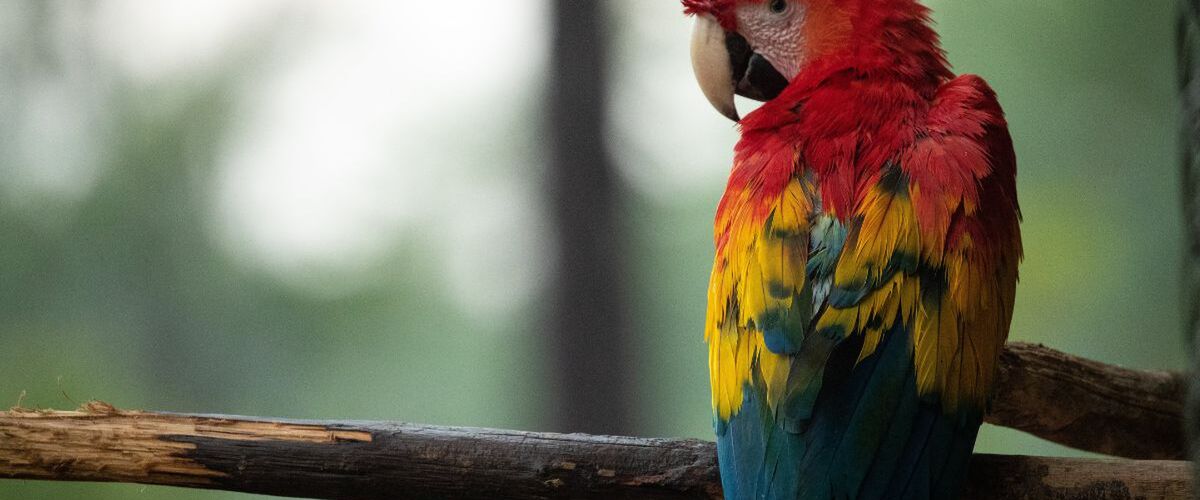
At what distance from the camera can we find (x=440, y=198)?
2.00 m

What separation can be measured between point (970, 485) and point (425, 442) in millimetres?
540

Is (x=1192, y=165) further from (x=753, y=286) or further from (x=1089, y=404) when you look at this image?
(x=1089, y=404)

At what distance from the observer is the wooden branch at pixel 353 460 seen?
91cm

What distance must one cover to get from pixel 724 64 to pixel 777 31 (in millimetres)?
93

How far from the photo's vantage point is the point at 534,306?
77.6 inches

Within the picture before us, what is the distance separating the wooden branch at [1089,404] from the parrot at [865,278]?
0.35m

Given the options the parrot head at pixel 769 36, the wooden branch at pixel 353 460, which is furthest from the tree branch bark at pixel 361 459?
the parrot head at pixel 769 36

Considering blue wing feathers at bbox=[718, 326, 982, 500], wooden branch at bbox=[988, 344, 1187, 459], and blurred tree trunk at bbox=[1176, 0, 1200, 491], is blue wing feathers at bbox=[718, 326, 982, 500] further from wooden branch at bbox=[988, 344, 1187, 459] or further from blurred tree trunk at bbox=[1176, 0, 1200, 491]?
blurred tree trunk at bbox=[1176, 0, 1200, 491]

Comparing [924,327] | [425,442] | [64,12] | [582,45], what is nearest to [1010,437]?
[582,45]

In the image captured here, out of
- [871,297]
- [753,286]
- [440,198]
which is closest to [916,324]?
[871,297]

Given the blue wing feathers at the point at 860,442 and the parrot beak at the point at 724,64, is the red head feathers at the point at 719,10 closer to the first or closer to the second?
the parrot beak at the point at 724,64

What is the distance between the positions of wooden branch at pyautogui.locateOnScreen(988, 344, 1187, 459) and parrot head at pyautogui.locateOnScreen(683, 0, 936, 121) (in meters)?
0.47

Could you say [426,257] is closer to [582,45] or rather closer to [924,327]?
[582,45]

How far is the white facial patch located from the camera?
1.18 m
